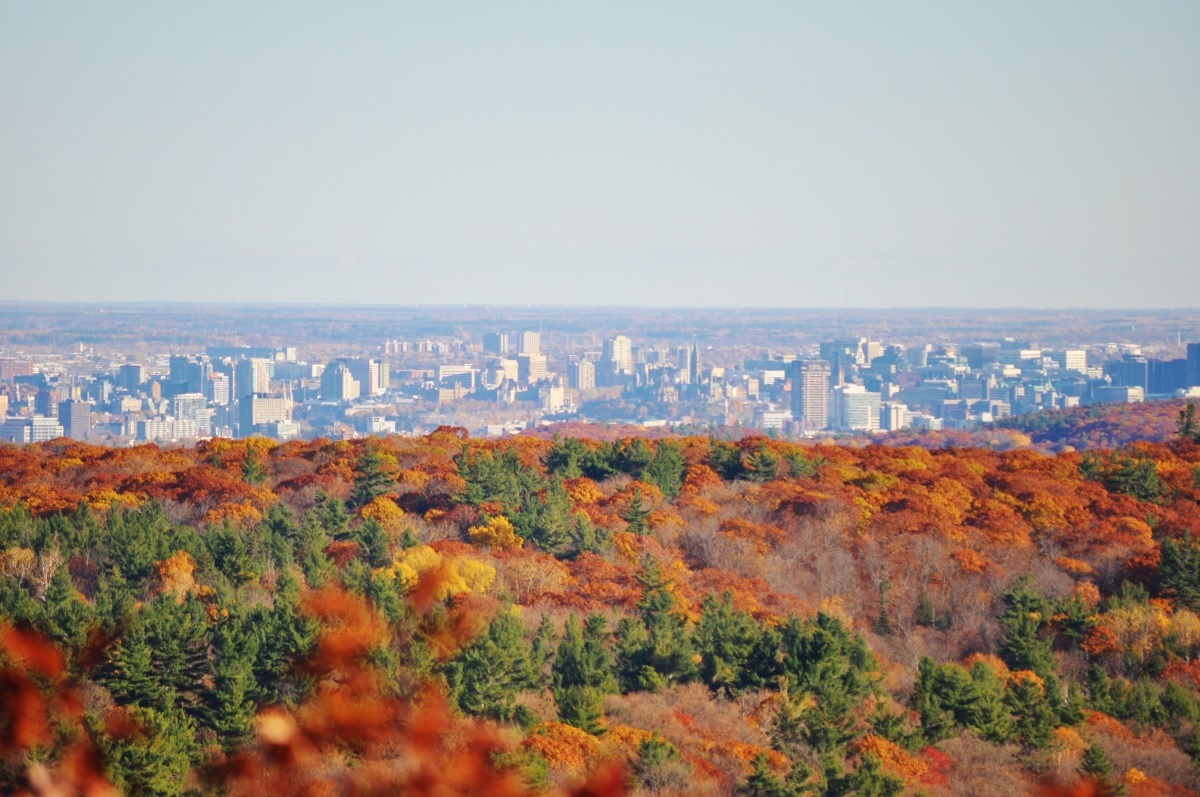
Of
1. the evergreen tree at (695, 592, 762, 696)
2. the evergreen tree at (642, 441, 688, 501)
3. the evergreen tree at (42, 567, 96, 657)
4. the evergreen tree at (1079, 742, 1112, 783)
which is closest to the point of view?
the evergreen tree at (42, 567, 96, 657)

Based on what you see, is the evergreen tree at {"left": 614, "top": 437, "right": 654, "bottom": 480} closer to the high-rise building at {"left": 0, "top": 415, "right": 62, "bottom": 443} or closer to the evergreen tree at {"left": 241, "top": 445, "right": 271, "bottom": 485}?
the evergreen tree at {"left": 241, "top": 445, "right": 271, "bottom": 485}

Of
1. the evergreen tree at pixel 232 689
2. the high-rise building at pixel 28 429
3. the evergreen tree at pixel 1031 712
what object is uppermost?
the evergreen tree at pixel 232 689

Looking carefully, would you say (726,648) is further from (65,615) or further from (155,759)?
(155,759)

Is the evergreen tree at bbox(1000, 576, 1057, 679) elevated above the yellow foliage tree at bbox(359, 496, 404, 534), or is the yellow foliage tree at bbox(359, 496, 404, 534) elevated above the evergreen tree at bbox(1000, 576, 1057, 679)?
the yellow foliage tree at bbox(359, 496, 404, 534)

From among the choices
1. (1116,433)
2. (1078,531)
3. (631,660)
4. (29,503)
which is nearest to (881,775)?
(631,660)

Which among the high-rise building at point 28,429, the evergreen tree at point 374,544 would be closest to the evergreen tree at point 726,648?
the evergreen tree at point 374,544

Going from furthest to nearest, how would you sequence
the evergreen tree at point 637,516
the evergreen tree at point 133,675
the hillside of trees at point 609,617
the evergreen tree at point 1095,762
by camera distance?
the evergreen tree at point 637,516
the evergreen tree at point 1095,762
the evergreen tree at point 133,675
the hillside of trees at point 609,617

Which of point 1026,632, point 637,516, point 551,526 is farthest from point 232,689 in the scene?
point 637,516

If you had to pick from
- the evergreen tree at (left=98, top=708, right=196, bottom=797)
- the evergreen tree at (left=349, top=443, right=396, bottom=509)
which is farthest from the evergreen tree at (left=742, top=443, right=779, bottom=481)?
the evergreen tree at (left=98, top=708, right=196, bottom=797)

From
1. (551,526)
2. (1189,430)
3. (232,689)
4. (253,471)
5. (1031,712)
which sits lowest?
(1031,712)

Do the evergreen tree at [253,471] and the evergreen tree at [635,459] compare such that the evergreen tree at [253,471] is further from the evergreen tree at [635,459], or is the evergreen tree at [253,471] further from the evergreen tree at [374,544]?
the evergreen tree at [635,459]
